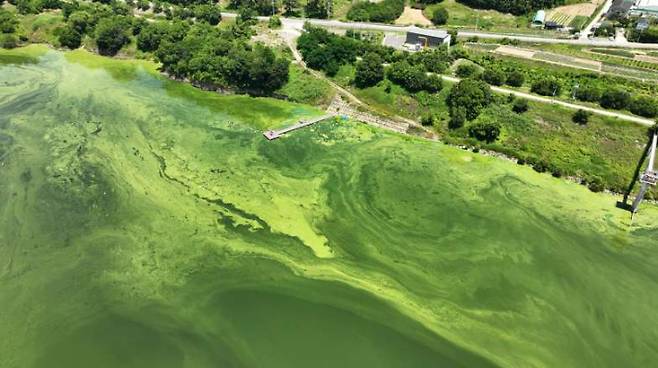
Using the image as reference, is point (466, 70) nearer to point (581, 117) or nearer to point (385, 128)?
point (385, 128)

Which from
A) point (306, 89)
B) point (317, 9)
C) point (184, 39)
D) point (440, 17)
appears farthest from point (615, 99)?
point (184, 39)

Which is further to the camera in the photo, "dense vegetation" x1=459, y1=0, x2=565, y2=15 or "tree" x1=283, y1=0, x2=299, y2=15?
"tree" x1=283, y1=0, x2=299, y2=15

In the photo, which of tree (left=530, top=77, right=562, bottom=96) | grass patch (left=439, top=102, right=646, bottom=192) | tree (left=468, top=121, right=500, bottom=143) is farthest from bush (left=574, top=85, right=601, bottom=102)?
tree (left=468, top=121, right=500, bottom=143)

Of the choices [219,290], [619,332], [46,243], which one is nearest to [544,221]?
[619,332]

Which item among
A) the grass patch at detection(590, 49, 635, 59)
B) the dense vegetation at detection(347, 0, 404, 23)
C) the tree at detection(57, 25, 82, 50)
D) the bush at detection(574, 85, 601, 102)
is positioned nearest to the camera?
the bush at detection(574, 85, 601, 102)

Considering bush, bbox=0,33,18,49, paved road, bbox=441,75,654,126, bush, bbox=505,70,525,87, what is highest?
bush, bbox=505,70,525,87

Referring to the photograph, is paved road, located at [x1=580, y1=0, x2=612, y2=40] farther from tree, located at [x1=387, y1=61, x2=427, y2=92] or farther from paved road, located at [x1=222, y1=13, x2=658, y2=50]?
tree, located at [x1=387, y1=61, x2=427, y2=92]

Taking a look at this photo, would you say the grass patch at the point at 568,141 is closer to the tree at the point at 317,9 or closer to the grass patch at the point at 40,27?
the tree at the point at 317,9
